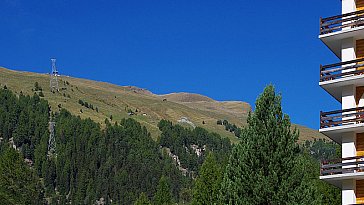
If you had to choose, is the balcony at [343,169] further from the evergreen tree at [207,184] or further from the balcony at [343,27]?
the evergreen tree at [207,184]

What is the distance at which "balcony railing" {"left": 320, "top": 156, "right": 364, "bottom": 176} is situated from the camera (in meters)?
44.7

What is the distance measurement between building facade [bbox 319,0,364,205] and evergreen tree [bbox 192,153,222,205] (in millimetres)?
45451

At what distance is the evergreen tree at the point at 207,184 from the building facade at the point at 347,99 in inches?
1789

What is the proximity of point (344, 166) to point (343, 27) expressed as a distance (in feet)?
28.3

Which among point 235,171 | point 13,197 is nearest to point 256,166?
point 235,171

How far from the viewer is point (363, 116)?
1801 inches

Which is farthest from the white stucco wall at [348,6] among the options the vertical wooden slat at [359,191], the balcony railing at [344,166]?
the vertical wooden slat at [359,191]

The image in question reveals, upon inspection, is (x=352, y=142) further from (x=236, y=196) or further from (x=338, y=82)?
(x=236, y=196)

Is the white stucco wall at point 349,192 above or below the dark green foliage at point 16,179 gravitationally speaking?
below

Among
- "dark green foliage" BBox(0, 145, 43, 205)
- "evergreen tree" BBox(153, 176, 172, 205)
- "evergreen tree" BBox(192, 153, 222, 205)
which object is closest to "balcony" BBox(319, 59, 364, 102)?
"evergreen tree" BBox(192, 153, 222, 205)

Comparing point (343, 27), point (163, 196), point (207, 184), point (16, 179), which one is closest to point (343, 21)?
point (343, 27)

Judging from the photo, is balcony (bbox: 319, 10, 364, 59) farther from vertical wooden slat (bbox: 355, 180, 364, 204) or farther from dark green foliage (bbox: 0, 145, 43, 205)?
dark green foliage (bbox: 0, 145, 43, 205)

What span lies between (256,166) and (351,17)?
11.2 meters

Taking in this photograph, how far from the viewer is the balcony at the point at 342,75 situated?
151 ft
